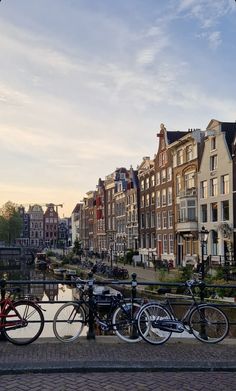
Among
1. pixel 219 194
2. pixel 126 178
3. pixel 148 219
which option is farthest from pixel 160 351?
pixel 126 178

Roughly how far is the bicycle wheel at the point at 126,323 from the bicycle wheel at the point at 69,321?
0.62 meters

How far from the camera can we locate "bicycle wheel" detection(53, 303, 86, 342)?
8.41 metres

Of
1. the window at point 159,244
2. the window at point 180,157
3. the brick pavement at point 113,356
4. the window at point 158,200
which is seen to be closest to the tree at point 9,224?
the window at point 158,200

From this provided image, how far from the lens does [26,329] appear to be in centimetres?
852

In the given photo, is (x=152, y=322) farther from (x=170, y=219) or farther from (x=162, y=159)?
(x=162, y=159)

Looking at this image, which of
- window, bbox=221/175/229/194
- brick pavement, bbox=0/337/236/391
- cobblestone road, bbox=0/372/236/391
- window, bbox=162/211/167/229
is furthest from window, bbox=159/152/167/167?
cobblestone road, bbox=0/372/236/391

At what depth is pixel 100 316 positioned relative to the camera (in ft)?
28.8

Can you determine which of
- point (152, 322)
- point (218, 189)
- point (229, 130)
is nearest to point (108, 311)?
point (152, 322)

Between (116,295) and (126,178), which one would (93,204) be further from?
(116,295)

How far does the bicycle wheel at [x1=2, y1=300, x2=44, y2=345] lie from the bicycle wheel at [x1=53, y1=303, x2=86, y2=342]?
317 millimetres

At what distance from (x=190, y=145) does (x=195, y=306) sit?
40399mm

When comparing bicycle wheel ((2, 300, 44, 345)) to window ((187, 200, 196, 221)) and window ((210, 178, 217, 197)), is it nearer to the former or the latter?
window ((210, 178, 217, 197))

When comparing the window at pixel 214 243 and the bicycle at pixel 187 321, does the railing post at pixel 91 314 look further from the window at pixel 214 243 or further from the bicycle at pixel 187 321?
the window at pixel 214 243

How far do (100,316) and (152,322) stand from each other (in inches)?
38.7
